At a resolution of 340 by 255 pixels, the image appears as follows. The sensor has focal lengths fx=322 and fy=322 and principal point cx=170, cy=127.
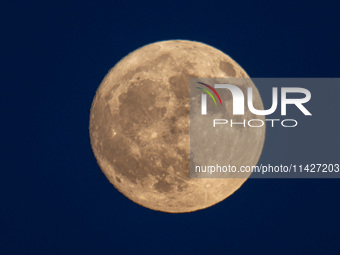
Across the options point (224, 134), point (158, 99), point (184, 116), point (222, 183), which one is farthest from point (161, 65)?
point (222, 183)

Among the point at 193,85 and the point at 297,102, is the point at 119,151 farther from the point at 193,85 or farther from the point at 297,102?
the point at 297,102

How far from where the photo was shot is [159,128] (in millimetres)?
4883

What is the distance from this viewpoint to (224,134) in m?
5.04

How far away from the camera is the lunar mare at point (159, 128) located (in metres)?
4.89

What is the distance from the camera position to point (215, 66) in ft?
17.4

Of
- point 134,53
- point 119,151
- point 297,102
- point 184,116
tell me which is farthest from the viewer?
point 297,102

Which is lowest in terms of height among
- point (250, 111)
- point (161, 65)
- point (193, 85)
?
point (250, 111)

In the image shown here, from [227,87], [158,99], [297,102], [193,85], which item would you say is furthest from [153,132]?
[297,102]

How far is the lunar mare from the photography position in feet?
16.1

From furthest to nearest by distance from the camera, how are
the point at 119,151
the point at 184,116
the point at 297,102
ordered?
the point at 297,102 → the point at 119,151 → the point at 184,116

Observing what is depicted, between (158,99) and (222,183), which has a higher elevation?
(158,99)

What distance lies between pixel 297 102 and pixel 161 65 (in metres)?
3.00

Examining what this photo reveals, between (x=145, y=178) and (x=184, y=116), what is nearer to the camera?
(x=184, y=116)

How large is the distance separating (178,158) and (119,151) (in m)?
0.96
